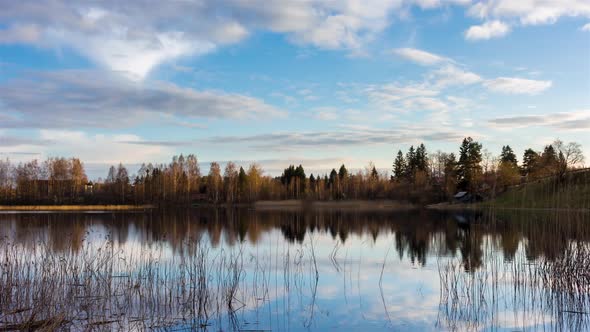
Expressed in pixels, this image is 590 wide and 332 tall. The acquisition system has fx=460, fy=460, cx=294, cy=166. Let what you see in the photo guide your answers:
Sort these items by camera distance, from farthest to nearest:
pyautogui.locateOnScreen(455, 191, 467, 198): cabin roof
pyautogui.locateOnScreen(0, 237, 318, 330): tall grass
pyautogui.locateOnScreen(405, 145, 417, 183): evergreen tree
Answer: pyautogui.locateOnScreen(405, 145, 417, 183): evergreen tree → pyautogui.locateOnScreen(455, 191, 467, 198): cabin roof → pyautogui.locateOnScreen(0, 237, 318, 330): tall grass

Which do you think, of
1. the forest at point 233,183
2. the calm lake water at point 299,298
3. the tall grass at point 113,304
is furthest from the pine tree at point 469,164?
the tall grass at point 113,304

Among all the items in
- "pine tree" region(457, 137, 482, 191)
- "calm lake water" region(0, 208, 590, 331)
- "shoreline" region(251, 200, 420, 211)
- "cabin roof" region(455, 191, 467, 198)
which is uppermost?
"pine tree" region(457, 137, 482, 191)

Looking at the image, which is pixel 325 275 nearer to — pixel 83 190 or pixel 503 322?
pixel 503 322

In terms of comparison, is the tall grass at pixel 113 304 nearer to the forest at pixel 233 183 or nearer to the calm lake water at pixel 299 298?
the calm lake water at pixel 299 298

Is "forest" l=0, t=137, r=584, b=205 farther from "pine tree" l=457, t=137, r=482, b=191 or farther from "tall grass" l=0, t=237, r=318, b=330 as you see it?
"tall grass" l=0, t=237, r=318, b=330

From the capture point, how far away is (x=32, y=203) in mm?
72438

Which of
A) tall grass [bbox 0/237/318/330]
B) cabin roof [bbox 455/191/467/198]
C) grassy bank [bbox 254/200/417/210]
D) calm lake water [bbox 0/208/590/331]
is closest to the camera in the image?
tall grass [bbox 0/237/318/330]

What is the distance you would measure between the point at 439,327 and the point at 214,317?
14.1 ft

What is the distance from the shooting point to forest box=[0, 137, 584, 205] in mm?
75625

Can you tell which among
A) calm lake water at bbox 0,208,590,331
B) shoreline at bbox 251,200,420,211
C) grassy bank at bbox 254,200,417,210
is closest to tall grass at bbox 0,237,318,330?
calm lake water at bbox 0,208,590,331

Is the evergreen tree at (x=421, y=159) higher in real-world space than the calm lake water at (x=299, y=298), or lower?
higher

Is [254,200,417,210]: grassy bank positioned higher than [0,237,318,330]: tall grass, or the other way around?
[0,237,318,330]: tall grass

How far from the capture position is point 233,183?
299 ft

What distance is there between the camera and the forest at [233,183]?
7562 cm
